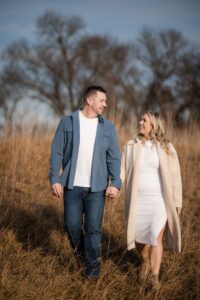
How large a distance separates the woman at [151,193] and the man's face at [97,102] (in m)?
0.44

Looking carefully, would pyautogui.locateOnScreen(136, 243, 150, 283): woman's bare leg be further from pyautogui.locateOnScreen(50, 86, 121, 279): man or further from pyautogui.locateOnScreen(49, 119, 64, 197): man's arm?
pyautogui.locateOnScreen(49, 119, 64, 197): man's arm

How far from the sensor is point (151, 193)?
383 centimetres

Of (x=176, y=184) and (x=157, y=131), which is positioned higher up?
(x=157, y=131)

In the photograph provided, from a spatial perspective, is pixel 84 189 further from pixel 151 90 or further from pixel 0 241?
pixel 151 90

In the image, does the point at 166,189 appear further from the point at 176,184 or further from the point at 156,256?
the point at 156,256

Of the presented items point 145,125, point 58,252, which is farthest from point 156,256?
point 58,252

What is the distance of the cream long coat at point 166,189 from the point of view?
148 inches

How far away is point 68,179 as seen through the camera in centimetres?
367

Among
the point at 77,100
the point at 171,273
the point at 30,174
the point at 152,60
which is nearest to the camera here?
the point at 171,273

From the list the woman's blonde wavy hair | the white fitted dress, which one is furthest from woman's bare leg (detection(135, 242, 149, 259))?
the woman's blonde wavy hair

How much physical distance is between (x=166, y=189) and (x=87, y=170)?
0.73 meters

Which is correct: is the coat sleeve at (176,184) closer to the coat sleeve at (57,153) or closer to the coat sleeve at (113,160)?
the coat sleeve at (113,160)

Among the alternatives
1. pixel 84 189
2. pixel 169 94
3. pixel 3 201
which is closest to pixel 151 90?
pixel 169 94

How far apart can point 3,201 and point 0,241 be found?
138 centimetres
